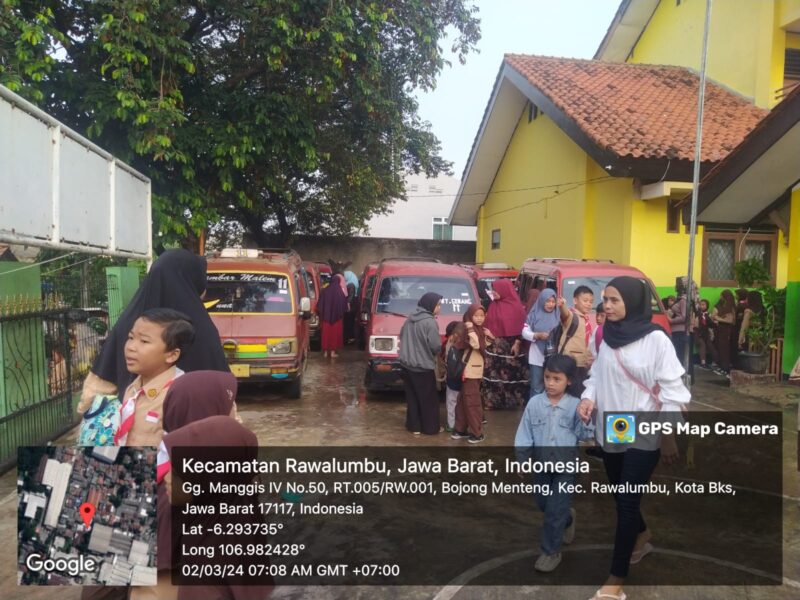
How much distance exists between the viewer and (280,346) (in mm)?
8195

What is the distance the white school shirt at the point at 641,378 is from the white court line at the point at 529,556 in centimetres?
104

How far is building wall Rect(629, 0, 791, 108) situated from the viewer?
12914mm

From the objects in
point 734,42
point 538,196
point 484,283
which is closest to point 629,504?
point 484,283

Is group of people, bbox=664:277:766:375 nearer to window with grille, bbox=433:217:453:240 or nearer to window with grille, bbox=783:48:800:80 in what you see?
window with grille, bbox=783:48:800:80

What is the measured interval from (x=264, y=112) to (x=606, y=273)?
20.6 ft

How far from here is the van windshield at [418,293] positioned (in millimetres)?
8875

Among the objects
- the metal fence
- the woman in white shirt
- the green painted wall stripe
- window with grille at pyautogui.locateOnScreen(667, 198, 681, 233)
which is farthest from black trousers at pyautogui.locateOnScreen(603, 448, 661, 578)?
window with grille at pyautogui.locateOnScreen(667, 198, 681, 233)

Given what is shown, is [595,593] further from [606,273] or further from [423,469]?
[606,273]

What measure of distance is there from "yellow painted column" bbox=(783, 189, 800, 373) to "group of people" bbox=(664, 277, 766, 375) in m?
0.68

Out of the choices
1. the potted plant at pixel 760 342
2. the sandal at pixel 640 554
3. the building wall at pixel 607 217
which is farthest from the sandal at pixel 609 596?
the building wall at pixel 607 217

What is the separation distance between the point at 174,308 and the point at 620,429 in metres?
2.49

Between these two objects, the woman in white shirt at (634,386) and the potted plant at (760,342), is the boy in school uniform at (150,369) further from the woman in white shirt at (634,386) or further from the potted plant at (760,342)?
the potted plant at (760,342)

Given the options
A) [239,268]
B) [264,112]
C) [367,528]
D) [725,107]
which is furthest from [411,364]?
[725,107]

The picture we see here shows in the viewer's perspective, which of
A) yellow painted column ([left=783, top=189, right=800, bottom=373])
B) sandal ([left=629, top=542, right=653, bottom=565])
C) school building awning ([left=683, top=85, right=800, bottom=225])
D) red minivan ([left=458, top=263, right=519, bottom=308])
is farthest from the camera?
red minivan ([left=458, top=263, right=519, bottom=308])
